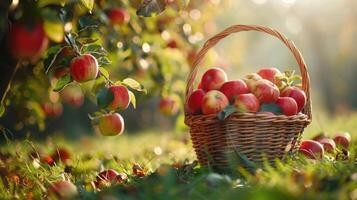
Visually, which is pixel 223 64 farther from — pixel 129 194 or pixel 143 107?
pixel 143 107

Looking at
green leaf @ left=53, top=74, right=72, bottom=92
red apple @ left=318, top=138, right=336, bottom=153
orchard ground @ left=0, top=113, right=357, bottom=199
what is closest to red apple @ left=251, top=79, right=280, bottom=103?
orchard ground @ left=0, top=113, right=357, bottom=199

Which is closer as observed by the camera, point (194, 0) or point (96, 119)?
point (96, 119)

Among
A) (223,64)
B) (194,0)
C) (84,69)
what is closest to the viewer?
(84,69)

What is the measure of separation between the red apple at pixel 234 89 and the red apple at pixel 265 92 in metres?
0.04

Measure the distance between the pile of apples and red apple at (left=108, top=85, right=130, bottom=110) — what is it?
28 centimetres

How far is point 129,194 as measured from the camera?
56.7 inches

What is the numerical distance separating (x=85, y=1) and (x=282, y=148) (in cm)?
86

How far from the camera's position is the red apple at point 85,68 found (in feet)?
5.82

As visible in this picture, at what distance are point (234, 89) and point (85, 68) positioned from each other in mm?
538

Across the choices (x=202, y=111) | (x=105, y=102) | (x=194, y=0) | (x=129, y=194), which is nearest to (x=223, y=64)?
Result: (x=194, y=0)

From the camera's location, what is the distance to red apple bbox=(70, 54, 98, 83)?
69.8 inches

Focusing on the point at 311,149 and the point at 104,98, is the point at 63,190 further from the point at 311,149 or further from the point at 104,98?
the point at 311,149

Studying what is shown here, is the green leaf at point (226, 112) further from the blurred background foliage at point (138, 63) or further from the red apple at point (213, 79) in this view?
the blurred background foliage at point (138, 63)

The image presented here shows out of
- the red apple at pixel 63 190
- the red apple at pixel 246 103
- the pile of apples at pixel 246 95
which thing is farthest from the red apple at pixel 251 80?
the red apple at pixel 63 190
